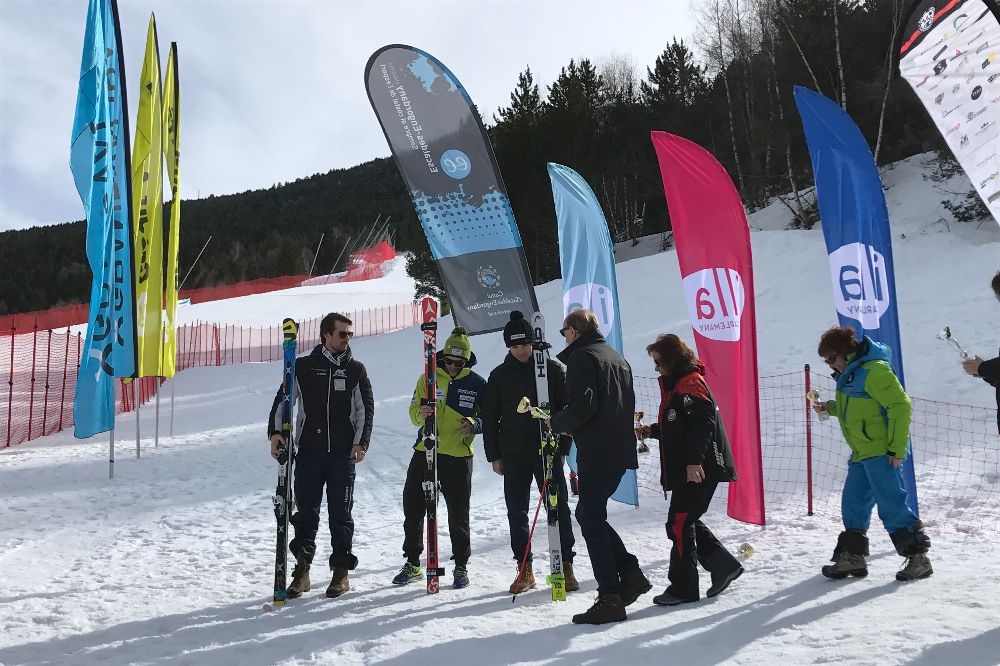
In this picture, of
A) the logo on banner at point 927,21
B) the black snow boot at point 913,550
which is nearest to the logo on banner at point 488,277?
the logo on banner at point 927,21

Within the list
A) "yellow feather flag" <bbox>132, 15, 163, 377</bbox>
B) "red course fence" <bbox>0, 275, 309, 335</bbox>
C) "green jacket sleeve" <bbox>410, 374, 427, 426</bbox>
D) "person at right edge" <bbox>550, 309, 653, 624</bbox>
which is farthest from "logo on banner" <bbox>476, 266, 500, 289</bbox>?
"red course fence" <bbox>0, 275, 309, 335</bbox>

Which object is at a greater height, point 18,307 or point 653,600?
point 18,307

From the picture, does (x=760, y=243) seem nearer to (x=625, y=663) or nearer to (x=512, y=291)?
(x=512, y=291)

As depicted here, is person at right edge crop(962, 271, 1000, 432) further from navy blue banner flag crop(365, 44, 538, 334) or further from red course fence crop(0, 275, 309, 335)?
red course fence crop(0, 275, 309, 335)

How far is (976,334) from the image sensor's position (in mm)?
10570

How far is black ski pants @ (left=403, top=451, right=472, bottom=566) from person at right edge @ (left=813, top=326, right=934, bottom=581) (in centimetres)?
206

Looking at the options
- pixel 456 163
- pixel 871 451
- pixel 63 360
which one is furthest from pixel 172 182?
pixel 63 360

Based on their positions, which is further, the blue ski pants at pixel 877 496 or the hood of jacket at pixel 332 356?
the hood of jacket at pixel 332 356

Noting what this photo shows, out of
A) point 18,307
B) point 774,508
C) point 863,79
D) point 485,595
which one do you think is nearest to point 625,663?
point 485,595

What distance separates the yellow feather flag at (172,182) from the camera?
9250mm

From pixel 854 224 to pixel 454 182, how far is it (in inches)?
126

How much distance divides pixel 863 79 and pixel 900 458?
1761 centimetres

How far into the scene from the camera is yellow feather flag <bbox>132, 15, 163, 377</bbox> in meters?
8.46

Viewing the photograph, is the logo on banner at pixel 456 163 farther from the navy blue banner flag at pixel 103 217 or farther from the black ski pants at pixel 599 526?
the black ski pants at pixel 599 526
